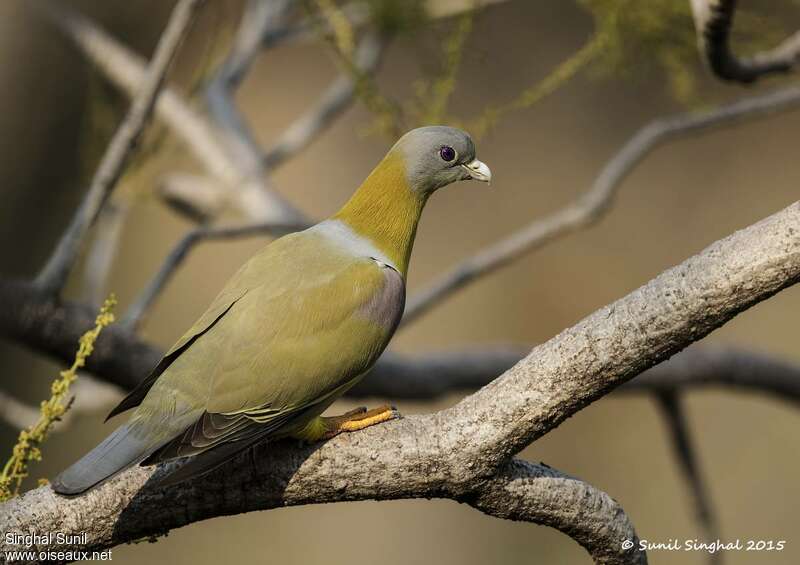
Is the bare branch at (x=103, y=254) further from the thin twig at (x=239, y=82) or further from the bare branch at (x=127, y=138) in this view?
the bare branch at (x=127, y=138)

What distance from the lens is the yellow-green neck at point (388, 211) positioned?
8.55ft

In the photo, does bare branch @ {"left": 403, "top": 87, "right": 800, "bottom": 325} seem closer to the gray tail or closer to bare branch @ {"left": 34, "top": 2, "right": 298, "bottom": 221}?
bare branch @ {"left": 34, "top": 2, "right": 298, "bottom": 221}

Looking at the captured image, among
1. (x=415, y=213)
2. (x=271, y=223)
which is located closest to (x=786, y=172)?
(x=271, y=223)

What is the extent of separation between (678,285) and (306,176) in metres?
5.04

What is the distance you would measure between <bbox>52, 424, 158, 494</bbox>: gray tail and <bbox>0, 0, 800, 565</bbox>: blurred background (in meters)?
3.61

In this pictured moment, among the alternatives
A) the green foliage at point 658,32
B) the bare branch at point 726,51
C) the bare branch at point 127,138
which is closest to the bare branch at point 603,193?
the green foliage at point 658,32

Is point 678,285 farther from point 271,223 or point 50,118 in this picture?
point 50,118

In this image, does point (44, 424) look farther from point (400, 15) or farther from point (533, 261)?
point (533, 261)

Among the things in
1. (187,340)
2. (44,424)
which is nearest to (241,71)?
(187,340)

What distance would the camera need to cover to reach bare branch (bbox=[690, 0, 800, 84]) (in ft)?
9.11

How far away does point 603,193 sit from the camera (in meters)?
3.76

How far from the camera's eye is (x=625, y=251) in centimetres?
673

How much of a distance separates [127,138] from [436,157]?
33.5 inches

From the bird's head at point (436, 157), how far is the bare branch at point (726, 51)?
727 mm
